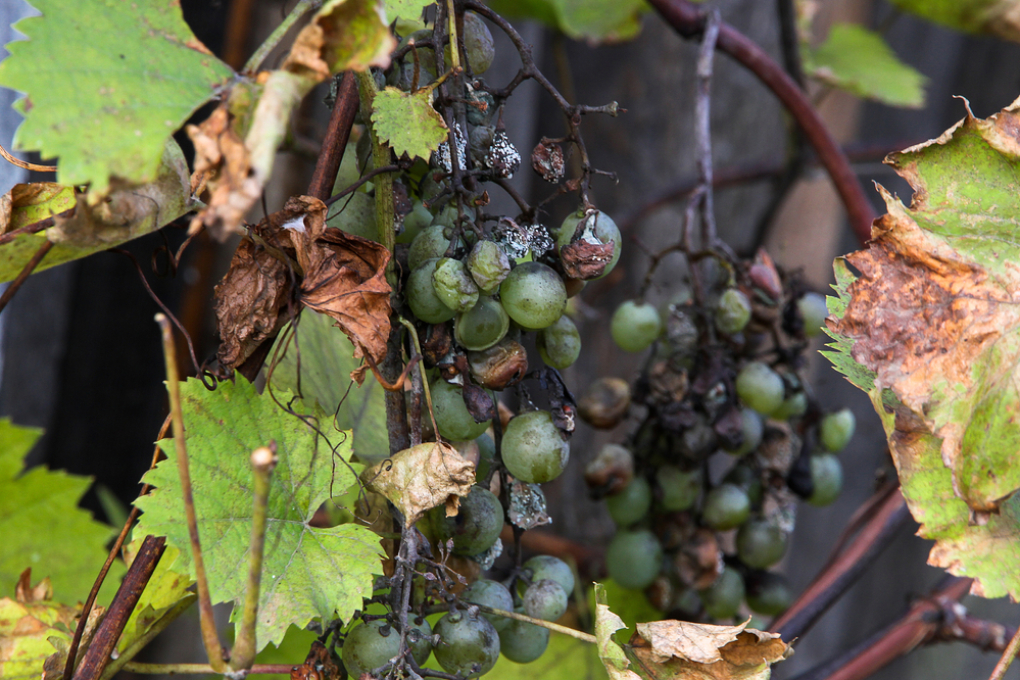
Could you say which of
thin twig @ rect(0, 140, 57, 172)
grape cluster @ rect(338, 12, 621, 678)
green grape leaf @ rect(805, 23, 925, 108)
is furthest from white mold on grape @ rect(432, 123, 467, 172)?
green grape leaf @ rect(805, 23, 925, 108)

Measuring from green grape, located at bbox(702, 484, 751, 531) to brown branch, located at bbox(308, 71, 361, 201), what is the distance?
0.52m

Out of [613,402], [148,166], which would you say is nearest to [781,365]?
[613,402]

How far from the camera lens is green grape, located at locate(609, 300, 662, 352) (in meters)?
0.75

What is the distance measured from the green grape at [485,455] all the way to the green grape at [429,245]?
143mm

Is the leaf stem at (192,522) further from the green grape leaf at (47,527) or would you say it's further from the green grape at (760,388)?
the green grape at (760,388)

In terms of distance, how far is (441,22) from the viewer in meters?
0.46

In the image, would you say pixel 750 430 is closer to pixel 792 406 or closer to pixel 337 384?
pixel 792 406

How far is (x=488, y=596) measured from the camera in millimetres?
496

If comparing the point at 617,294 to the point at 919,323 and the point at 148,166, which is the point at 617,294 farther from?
the point at 148,166

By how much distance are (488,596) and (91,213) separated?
329 mm

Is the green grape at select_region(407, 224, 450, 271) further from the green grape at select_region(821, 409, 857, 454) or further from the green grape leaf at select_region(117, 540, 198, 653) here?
the green grape at select_region(821, 409, 857, 454)

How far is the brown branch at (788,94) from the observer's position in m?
0.81

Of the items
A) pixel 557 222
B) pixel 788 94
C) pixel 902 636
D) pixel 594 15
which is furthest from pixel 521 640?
pixel 557 222

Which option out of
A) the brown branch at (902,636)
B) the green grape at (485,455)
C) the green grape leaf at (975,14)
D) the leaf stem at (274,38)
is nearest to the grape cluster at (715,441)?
the brown branch at (902,636)
